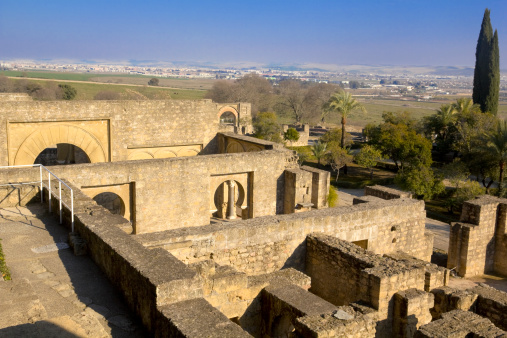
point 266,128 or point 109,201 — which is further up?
point 266,128

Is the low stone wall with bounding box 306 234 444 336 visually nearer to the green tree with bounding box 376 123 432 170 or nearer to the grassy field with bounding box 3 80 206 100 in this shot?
the green tree with bounding box 376 123 432 170

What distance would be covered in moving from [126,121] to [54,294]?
10.8 m

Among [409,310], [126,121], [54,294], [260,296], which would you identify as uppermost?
[126,121]

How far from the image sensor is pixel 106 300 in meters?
5.25

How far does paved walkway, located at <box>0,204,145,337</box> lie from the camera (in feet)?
14.4

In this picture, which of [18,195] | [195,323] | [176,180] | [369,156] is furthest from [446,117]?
[195,323]

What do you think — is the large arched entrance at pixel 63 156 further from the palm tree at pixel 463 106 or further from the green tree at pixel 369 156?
the palm tree at pixel 463 106

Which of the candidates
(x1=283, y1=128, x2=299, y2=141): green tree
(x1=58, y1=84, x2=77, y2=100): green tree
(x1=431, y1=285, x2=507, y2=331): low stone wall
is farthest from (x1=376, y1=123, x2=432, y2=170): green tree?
(x1=58, y1=84, x2=77, y2=100): green tree

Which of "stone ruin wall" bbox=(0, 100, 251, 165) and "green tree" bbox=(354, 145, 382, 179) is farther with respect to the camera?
"green tree" bbox=(354, 145, 382, 179)

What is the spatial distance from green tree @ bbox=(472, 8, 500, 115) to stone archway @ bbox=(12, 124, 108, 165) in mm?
34381

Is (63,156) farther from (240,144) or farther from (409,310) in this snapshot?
(409,310)

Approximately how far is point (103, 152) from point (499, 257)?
12023 millimetres

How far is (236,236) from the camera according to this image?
8.56 meters

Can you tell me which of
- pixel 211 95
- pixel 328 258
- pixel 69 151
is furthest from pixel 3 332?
pixel 211 95
